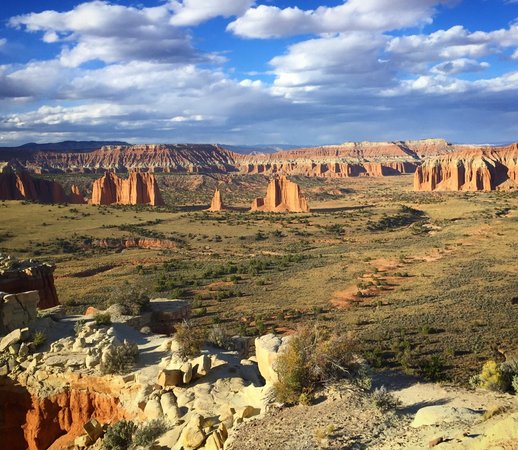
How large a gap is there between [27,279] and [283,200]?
74.0 metres

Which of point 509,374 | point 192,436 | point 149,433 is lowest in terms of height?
point 149,433

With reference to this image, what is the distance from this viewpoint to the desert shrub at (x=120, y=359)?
11.8m

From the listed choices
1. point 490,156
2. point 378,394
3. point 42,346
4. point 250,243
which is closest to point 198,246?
point 250,243

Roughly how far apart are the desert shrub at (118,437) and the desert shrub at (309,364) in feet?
10.3

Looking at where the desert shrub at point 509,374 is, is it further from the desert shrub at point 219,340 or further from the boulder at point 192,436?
the desert shrub at point 219,340

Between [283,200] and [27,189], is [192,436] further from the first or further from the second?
[27,189]

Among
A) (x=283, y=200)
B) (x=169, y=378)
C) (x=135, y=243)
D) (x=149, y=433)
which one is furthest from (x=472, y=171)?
(x=149, y=433)

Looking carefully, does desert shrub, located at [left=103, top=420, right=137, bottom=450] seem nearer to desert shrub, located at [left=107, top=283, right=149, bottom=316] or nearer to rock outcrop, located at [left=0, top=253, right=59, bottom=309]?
desert shrub, located at [left=107, top=283, right=149, bottom=316]

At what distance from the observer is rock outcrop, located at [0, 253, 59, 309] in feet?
63.6

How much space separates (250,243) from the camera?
58.1 m

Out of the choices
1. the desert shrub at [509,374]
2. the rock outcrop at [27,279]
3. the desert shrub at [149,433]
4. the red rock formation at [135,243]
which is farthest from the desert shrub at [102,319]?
the red rock formation at [135,243]

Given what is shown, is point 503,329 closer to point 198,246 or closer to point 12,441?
point 12,441

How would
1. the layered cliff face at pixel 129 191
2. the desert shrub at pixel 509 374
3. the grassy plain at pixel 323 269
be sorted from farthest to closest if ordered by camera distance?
the layered cliff face at pixel 129 191, the grassy plain at pixel 323 269, the desert shrub at pixel 509 374

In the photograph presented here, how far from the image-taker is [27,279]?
19969mm
